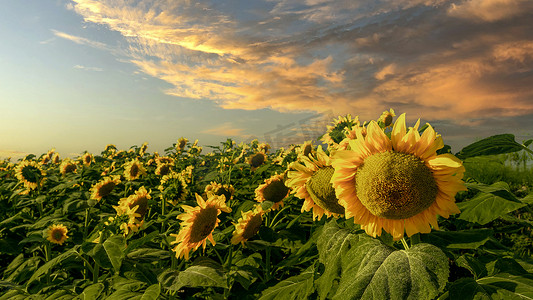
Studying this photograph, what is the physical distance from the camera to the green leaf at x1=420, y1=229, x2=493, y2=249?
4.47 feet

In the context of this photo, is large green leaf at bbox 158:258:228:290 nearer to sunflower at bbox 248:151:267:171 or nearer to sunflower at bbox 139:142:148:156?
sunflower at bbox 248:151:267:171

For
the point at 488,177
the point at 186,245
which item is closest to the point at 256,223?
the point at 186,245

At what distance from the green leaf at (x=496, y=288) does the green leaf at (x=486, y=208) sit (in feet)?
0.85

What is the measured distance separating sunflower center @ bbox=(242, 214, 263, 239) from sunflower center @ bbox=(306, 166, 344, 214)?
3.23ft

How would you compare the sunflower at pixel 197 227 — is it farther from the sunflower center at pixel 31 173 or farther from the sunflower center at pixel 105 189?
the sunflower center at pixel 31 173

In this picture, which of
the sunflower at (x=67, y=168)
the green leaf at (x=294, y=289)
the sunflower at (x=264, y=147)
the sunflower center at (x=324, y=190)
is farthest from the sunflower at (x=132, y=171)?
the sunflower center at (x=324, y=190)

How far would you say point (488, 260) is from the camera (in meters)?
1.69

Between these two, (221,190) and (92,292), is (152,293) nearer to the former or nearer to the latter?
(92,292)

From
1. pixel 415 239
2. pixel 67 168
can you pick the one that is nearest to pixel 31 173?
pixel 67 168

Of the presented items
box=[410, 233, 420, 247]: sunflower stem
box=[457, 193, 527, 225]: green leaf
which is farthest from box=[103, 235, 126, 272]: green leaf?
box=[457, 193, 527, 225]: green leaf

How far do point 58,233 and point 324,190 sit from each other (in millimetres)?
3890

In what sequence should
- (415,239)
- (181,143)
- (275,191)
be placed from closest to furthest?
(415,239) < (275,191) < (181,143)

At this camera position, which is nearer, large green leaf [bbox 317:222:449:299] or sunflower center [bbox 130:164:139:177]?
large green leaf [bbox 317:222:449:299]

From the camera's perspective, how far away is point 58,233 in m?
4.14
